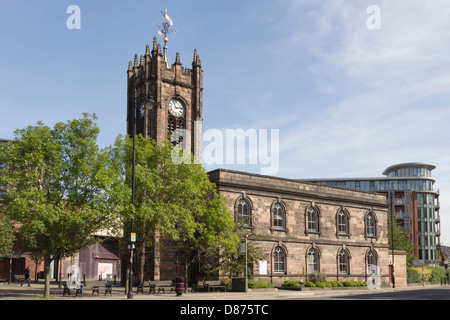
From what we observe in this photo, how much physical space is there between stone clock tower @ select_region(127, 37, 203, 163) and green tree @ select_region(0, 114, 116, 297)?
17.7 m

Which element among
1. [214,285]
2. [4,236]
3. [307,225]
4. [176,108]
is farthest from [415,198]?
[4,236]

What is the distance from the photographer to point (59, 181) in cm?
2991

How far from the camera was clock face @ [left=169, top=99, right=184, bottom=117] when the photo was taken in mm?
50062

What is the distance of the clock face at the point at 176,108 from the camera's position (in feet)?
164

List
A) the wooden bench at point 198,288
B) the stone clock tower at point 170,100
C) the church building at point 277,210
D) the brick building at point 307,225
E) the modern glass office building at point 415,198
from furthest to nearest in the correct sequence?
1. the modern glass office building at point 415,198
2. the stone clock tower at point 170,100
3. the church building at point 277,210
4. the brick building at point 307,225
5. the wooden bench at point 198,288

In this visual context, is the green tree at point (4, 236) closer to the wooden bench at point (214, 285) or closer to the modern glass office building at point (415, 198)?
the wooden bench at point (214, 285)

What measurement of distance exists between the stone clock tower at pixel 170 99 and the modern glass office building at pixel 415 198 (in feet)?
233

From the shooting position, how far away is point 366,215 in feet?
171

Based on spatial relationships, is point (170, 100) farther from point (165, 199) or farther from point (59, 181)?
point (59, 181)

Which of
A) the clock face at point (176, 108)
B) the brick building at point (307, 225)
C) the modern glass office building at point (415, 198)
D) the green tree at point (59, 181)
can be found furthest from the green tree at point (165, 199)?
the modern glass office building at point (415, 198)

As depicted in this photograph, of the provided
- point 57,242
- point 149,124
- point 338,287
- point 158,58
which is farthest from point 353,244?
point 57,242

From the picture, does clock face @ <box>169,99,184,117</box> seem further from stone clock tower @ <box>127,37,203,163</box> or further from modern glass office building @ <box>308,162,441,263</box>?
modern glass office building @ <box>308,162,441,263</box>

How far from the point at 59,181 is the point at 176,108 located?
72.8 ft

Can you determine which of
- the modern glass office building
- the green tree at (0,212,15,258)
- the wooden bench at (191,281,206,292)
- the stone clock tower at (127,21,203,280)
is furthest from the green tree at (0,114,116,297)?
the modern glass office building
